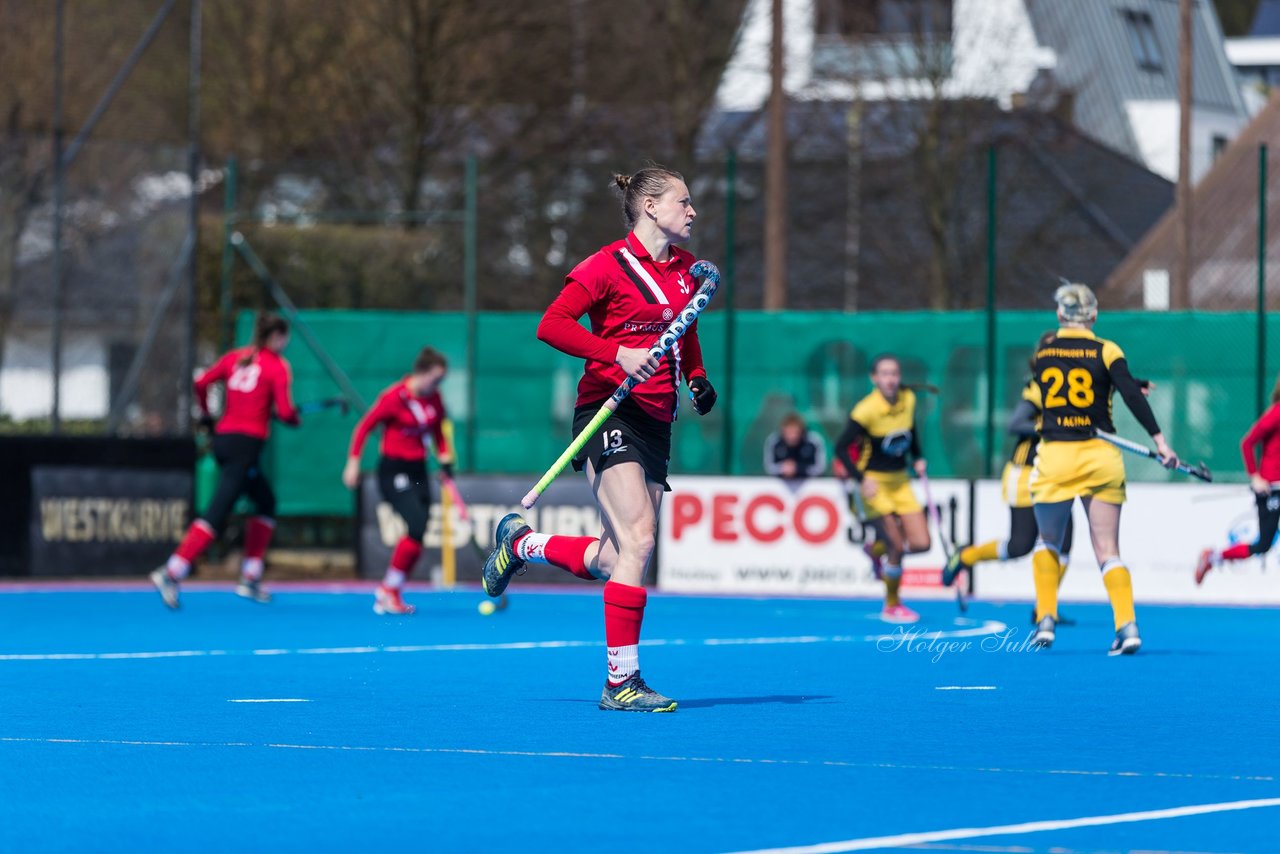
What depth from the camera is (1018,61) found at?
36688mm

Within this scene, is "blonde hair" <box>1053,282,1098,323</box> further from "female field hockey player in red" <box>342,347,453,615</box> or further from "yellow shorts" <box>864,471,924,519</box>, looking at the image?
"female field hockey player in red" <box>342,347,453,615</box>

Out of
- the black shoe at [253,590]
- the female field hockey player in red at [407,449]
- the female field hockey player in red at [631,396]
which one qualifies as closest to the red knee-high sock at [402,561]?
the female field hockey player in red at [407,449]

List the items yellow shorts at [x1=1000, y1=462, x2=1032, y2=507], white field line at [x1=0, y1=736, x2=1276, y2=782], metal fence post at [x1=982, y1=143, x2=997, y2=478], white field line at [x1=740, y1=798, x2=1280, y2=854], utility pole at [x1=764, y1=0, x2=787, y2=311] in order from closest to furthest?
white field line at [x1=740, y1=798, x2=1280, y2=854]
white field line at [x1=0, y1=736, x2=1276, y2=782]
yellow shorts at [x1=1000, y1=462, x2=1032, y2=507]
metal fence post at [x1=982, y1=143, x2=997, y2=478]
utility pole at [x1=764, y1=0, x2=787, y2=311]

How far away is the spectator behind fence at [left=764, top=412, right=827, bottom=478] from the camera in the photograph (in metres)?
18.8

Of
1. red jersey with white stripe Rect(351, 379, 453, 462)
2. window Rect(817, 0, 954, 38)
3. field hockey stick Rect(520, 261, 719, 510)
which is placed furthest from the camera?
window Rect(817, 0, 954, 38)

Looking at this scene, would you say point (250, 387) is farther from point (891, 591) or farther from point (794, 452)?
point (794, 452)

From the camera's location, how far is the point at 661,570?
1933 cm

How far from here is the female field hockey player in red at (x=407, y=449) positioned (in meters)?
15.7

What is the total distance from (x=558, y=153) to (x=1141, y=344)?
1384cm

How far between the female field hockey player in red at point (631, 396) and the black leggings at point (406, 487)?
7.02 meters

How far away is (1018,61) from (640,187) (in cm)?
2886

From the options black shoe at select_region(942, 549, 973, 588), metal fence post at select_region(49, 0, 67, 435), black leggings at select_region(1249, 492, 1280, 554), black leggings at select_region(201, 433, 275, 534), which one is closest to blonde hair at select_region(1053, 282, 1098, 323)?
black shoe at select_region(942, 549, 973, 588)

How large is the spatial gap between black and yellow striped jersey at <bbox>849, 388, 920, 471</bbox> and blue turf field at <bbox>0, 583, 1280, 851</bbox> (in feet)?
7.71

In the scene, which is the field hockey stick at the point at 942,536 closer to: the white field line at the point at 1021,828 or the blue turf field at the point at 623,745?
the blue turf field at the point at 623,745
